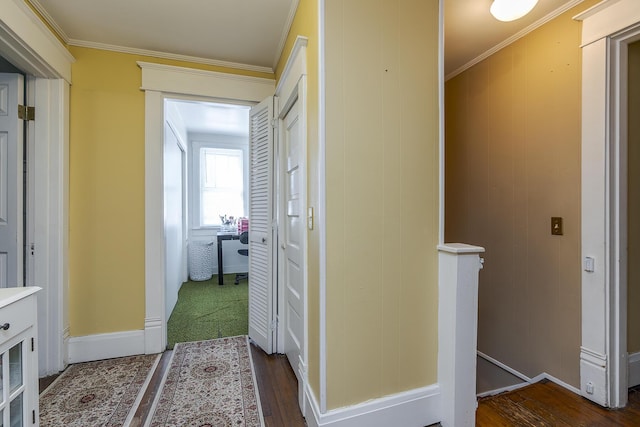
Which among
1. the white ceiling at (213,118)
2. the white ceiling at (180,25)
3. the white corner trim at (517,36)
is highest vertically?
the white ceiling at (213,118)

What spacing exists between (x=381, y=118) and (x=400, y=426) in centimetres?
161

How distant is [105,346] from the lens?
2.25 meters

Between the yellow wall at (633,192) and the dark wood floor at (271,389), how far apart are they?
219cm

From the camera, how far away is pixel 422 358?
1580 millimetres

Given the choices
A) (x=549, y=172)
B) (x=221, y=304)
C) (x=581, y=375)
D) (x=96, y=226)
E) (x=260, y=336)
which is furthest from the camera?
(x=221, y=304)

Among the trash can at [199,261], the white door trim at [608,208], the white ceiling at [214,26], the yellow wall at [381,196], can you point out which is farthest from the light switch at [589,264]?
the trash can at [199,261]

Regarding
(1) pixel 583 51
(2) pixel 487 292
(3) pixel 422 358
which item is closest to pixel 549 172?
(1) pixel 583 51

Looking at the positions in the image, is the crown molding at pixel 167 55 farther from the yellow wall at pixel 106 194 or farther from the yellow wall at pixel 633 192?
the yellow wall at pixel 633 192

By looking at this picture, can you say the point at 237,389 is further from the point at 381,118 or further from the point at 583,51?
the point at 583,51

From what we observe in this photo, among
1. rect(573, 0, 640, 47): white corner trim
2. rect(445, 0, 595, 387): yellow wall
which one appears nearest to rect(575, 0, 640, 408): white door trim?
rect(573, 0, 640, 47): white corner trim

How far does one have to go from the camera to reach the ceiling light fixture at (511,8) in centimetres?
164

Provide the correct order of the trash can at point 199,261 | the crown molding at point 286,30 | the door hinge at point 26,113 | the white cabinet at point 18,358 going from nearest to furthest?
the white cabinet at point 18,358, the crown molding at point 286,30, the door hinge at point 26,113, the trash can at point 199,261

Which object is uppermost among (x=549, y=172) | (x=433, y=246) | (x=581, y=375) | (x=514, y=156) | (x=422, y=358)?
(x=514, y=156)

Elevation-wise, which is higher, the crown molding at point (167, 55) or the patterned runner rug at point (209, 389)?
the crown molding at point (167, 55)
